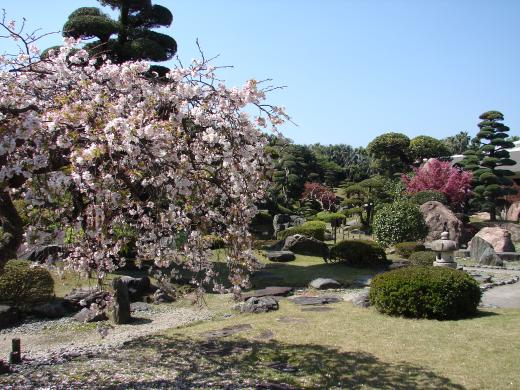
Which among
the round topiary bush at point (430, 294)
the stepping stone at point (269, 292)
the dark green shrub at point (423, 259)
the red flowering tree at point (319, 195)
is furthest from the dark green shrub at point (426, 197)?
the round topiary bush at point (430, 294)

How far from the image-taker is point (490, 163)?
30.5 m

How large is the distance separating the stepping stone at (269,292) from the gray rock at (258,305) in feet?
2.92

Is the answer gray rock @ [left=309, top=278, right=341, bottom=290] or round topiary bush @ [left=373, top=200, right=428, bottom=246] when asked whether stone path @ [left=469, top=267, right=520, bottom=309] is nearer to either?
gray rock @ [left=309, top=278, right=341, bottom=290]

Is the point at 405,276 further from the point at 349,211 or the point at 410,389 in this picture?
the point at 349,211

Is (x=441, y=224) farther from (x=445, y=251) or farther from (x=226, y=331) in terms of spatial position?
(x=226, y=331)

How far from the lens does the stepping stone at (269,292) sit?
12.3 metres

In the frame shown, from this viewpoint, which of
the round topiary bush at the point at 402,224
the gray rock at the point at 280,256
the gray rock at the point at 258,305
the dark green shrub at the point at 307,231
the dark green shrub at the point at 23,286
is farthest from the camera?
the dark green shrub at the point at 307,231

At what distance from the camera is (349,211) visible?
2914 cm

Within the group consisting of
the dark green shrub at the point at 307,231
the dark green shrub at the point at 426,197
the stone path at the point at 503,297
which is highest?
the dark green shrub at the point at 426,197

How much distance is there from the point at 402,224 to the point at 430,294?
11026 mm

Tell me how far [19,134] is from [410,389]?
5.30 m

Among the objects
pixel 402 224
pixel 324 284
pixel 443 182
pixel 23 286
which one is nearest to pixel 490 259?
pixel 402 224

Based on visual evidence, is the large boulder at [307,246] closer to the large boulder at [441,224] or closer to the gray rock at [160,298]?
the large boulder at [441,224]

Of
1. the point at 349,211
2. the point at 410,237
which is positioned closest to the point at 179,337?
the point at 410,237
